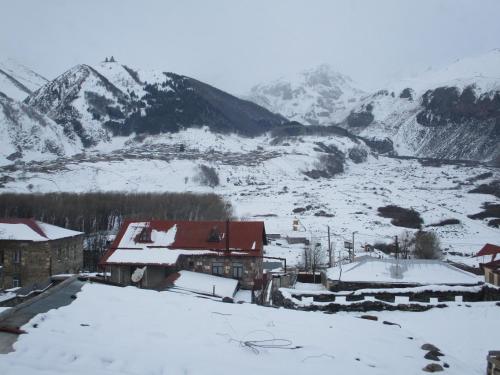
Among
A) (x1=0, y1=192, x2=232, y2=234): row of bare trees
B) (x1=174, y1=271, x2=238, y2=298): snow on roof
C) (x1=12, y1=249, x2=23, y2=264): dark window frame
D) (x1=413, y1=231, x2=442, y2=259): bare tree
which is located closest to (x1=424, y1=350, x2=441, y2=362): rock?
(x1=174, y1=271, x2=238, y2=298): snow on roof

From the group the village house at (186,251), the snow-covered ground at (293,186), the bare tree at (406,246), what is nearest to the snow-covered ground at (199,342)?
the village house at (186,251)

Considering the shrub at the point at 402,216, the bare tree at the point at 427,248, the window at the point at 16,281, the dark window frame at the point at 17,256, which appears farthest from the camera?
the shrub at the point at 402,216

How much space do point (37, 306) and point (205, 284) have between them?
1901 centimetres

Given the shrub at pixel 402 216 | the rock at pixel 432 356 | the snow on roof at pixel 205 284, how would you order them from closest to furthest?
1. the rock at pixel 432 356
2. the snow on roof at pixel 205 284
3. the shrub at pixel 402 216

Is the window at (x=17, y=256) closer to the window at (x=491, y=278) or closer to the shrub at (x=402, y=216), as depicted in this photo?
the window at (x=491, y=278)

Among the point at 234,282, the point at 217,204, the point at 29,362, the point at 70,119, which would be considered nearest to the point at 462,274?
the point at 234,282

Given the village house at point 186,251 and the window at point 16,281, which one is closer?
the village house at point 186,251

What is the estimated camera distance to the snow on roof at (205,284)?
26.8 m

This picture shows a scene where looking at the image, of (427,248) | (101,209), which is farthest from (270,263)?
(101,209)

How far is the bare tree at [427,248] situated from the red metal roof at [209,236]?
2916cm

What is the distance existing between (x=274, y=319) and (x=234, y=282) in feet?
64.6

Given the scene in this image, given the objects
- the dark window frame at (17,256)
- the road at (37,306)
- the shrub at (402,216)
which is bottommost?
the dark window frame at (17,256)

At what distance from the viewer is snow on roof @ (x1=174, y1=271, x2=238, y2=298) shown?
2680cm

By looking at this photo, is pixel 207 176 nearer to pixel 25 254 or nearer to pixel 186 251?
pixel 25 254
